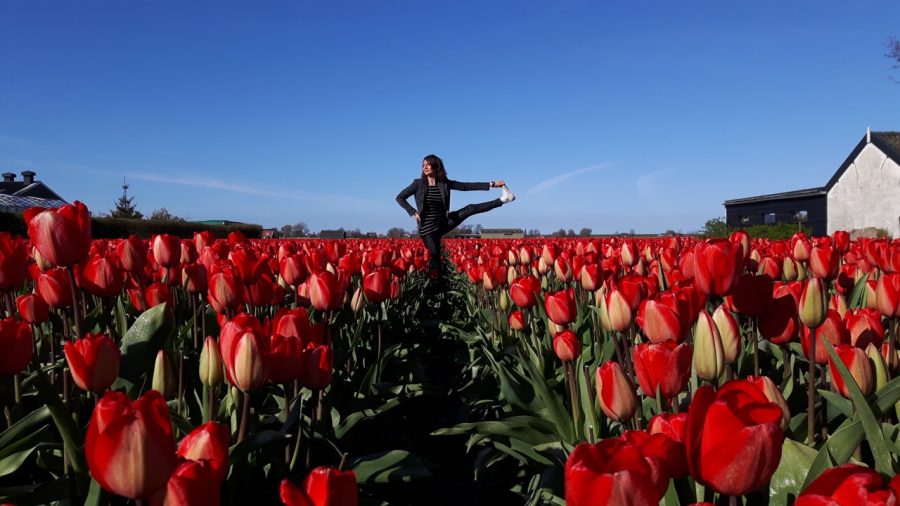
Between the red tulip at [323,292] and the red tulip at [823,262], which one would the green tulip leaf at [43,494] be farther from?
the red tulip at [823,262]

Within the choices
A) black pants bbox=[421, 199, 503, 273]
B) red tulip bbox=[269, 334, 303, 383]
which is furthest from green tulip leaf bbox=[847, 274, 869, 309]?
black pants bbox=[421, 199, 503, 273]

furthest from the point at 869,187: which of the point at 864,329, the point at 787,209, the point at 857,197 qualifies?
the point at 864,329

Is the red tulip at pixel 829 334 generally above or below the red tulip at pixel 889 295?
below

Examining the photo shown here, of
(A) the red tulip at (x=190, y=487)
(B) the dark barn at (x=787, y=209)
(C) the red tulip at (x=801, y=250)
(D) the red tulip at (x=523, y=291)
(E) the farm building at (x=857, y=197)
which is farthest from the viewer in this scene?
(B) the dark barn at (x=787, y=209)

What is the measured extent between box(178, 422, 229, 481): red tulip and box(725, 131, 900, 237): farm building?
38105 mm

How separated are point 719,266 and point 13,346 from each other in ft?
6.99

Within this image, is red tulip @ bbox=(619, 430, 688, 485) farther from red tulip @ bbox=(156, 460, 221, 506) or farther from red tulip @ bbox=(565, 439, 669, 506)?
red tulip @ bbox=(156, 460, 221, 506)

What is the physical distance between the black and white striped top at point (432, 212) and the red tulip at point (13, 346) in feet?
25.4

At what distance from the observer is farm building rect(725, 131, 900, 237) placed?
3334cm

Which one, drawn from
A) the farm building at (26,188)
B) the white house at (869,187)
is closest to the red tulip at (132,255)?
the white house at (869,187)

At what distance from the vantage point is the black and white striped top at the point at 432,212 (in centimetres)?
956

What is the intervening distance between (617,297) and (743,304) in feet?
1.48

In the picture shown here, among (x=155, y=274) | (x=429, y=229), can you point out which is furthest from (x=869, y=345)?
(x=429, y=229)

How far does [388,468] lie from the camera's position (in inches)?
84.7
